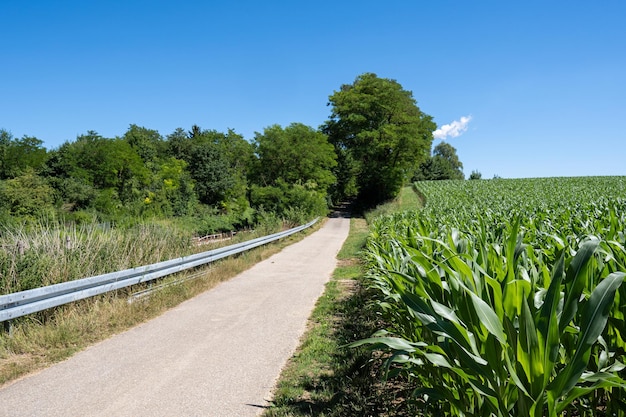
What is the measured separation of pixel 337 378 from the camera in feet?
14.6

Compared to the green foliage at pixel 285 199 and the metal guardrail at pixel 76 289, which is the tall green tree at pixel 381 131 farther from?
the metal guardrail at pixel 76 289

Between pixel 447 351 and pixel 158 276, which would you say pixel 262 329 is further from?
pixel 447 351

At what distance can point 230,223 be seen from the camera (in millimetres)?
54031

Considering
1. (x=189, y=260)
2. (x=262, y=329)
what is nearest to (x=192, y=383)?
(x=262, y=329)

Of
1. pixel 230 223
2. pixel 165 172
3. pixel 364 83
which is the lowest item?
pixel 230 223

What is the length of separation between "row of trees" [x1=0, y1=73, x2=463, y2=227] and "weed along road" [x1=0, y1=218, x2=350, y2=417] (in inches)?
961

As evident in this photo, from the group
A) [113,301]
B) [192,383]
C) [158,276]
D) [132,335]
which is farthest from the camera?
[158,276]

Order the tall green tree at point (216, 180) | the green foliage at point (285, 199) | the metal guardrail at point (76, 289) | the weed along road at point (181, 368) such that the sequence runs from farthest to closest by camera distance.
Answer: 1. the tall green tree at point (216, 180)
2. the green foliage at point (285, 199)
3. the metal guardrail at point (76, 289)
4. the weed along road at point (181, 368)

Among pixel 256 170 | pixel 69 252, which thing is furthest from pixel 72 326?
pixel 256 170

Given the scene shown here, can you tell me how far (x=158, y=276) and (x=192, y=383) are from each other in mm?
4592

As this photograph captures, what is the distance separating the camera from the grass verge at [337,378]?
3.64 m

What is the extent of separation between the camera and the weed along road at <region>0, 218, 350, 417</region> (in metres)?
3.84

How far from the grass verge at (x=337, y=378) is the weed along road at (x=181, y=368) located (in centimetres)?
24

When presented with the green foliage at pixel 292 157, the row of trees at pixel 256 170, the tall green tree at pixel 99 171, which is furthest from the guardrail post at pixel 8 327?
the tall green tree at pixel 99 171
